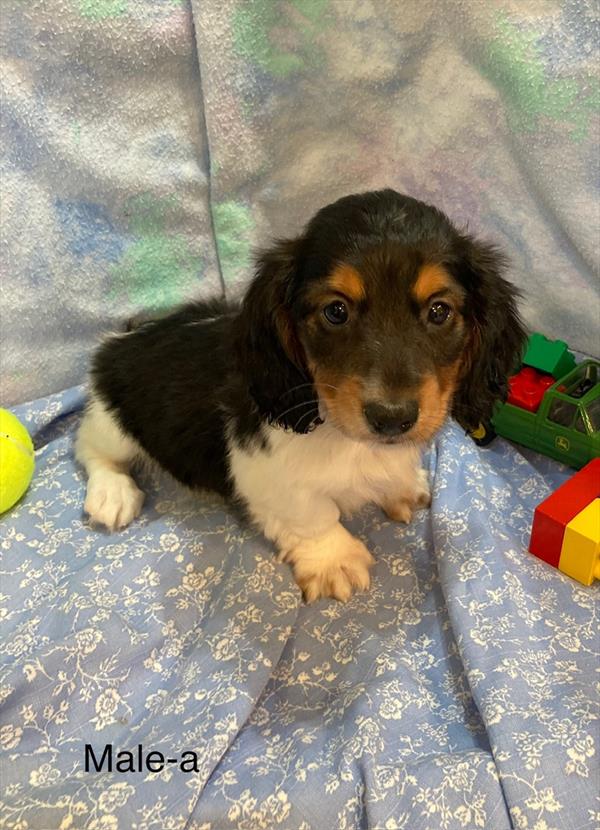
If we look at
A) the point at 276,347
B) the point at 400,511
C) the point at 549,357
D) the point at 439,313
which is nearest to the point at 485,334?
the point at 439,313

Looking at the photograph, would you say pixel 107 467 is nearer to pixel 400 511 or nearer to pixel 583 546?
pixel 400 511

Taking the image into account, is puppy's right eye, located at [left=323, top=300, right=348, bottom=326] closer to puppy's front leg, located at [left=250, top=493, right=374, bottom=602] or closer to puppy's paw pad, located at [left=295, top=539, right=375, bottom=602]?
puppy's front leg, located at [left=250, top=493, right=374, bottom=602]

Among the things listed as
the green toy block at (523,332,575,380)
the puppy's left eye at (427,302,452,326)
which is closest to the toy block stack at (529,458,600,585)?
the green toy block at (523,332,575,380)

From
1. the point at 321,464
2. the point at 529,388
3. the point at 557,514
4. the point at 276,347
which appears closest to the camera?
the point at 276,347

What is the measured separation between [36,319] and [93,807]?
1.80 m

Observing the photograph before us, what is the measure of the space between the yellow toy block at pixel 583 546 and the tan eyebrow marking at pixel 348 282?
98 centimetres

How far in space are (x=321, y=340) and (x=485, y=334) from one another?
0.44m

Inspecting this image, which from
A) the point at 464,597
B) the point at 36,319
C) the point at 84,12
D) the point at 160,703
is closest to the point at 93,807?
the point at 160,703

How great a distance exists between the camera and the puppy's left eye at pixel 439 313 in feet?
6.13

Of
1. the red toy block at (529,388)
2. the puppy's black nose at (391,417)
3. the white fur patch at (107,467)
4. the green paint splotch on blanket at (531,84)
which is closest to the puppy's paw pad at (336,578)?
the white fur patch at (107,467)

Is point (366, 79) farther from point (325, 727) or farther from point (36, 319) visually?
point (325, 727)

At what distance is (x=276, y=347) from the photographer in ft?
6.53

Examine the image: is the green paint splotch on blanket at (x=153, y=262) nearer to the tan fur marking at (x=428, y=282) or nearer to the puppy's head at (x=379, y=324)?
the puppy's head at (x=379, y=324)

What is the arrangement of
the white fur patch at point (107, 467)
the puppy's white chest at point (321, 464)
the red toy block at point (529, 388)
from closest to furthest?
the puppy's white chest at point (321, 464) < the white fur patch at point (107, 467) < the red toy block at point (529, 388)
